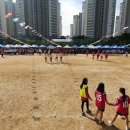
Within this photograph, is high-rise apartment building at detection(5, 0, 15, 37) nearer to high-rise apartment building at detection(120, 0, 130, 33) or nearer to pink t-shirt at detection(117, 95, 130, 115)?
high-rise apartment building at detection(120, 0, 130, 33)

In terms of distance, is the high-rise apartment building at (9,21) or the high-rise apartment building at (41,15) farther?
the high-rise apartment building at (9,21)

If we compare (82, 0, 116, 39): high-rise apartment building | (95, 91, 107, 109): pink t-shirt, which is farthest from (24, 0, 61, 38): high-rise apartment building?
(95, 91, 107, 109): pink t-shirt

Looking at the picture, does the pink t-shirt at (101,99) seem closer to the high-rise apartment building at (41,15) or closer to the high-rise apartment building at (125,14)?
the high-rise apartment building at (41,15)

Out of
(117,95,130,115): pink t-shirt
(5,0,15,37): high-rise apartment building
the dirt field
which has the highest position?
(5,0,15,37): high-rise apartment building

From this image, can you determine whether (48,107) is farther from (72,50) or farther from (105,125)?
(72,50)

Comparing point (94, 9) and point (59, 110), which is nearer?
point (59, 110)

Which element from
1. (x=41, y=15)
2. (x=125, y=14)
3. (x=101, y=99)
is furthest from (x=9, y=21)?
(x=101, y=99)

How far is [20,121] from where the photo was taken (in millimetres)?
7629

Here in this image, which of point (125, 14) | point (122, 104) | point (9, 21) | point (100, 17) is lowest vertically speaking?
point (122, 104)

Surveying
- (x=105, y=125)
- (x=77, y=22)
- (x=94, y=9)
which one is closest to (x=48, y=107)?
(x=105, y=125)

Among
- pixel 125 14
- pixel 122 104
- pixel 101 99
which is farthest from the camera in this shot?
pixel 125 14

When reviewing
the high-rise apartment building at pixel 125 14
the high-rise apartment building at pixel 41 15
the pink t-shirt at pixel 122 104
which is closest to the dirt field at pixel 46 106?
the pink t-shirt at pixel 122 104

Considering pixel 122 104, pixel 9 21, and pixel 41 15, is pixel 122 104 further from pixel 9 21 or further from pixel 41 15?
pixel 9 21

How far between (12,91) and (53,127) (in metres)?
A: 5.46
